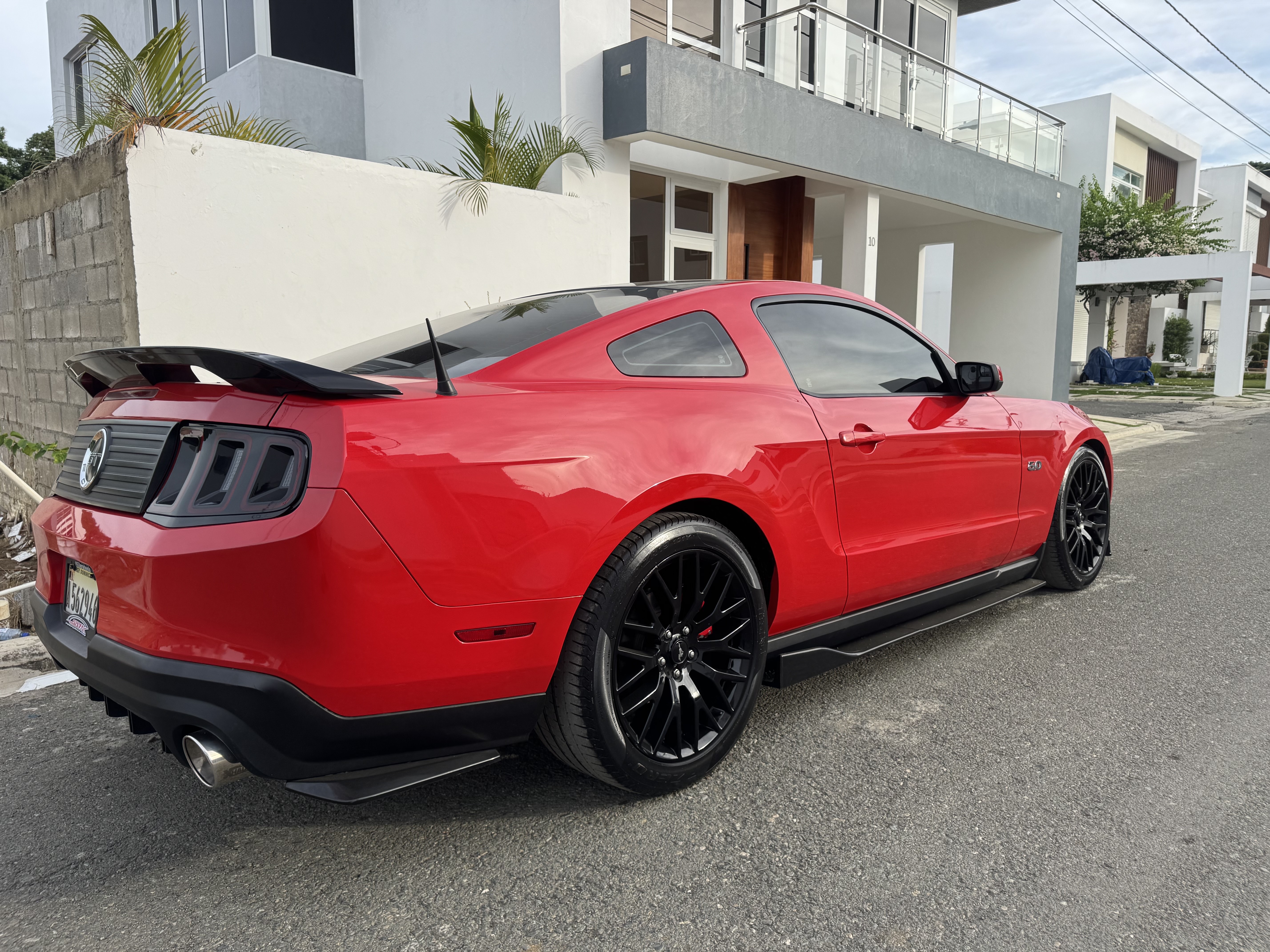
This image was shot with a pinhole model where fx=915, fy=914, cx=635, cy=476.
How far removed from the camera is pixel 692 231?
1205cm

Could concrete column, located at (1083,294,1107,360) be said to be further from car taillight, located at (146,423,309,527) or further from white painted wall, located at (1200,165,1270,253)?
car taillight, located at (146,423,309,527)

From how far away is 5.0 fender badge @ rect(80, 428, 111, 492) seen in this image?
2.44 metres

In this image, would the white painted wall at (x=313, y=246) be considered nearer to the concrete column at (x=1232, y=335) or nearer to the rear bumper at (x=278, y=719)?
the rear bumper at (x=278, y=719)

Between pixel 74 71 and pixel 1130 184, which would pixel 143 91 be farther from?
pixel 1130 184

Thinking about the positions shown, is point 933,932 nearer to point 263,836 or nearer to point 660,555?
point 660,555

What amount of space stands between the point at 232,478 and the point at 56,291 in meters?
5.27

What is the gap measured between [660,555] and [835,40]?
11.2m

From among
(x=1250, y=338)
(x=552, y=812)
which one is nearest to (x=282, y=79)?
(x=552, y=812)

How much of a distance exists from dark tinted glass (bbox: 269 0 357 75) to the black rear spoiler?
37.9ft

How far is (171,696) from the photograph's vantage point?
2.03m

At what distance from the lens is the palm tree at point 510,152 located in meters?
7.40

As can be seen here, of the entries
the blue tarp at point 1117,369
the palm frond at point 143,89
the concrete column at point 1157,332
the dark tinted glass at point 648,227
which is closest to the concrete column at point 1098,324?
the blue tarp at point 1117,369

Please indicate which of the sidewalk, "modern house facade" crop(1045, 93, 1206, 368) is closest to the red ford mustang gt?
the sidewalk

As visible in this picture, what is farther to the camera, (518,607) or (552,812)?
(552,812)
